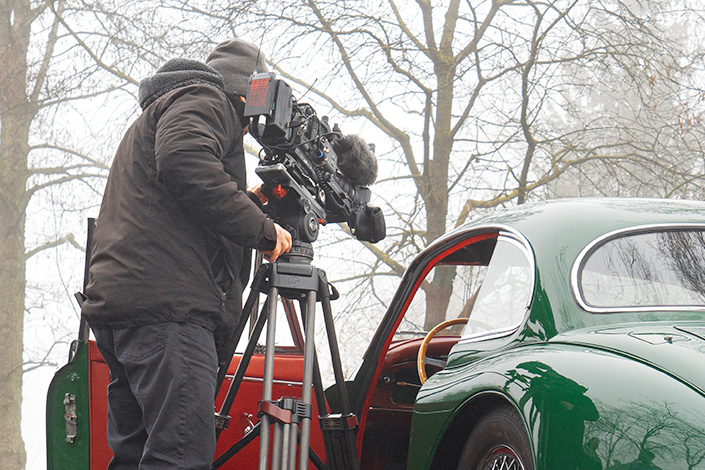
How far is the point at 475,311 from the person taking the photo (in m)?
3.14

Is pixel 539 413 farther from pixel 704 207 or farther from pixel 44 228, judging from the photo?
pixel 44 228

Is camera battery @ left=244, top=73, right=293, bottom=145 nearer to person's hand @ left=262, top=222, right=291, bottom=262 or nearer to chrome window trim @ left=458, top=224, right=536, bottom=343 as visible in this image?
person's hand @ left=262, top=222, right=291, bottom=262

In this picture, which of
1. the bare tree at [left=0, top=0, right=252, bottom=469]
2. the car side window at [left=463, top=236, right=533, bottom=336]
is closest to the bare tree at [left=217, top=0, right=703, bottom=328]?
the bare tree at [left=0, top=0, right=252, bottom=469]

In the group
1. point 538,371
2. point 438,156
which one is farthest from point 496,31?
point 538,371

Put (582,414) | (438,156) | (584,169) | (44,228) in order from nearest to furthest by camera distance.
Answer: (582,414) → (438,156) → (584,169) → (44,228)

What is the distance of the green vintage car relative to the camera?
1.94 m

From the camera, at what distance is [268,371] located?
9.51 ft

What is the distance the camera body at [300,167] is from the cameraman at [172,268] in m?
0.14

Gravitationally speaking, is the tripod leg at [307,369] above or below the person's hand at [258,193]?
below

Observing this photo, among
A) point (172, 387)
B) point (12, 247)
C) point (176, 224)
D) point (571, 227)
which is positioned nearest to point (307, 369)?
point (172, 387)

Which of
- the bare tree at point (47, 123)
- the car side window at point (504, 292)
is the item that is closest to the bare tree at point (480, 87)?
the bare tree at point (47, 123)

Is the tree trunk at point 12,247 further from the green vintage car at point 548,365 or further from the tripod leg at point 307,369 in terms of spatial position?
the tripod leg at point 307,369

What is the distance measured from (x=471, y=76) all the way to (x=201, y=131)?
24.8ft

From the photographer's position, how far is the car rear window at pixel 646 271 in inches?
96.8
